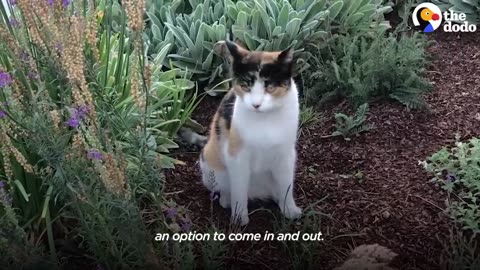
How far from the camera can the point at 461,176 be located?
1.55m

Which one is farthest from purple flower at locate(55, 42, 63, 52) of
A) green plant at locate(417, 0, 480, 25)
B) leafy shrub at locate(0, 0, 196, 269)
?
green plant at locate(417, 0, 480, 25)

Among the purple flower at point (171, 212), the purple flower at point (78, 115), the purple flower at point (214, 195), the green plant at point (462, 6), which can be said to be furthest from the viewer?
the green plant at point (462, 6)

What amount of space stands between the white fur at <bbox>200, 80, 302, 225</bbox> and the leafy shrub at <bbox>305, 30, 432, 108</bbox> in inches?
10.9

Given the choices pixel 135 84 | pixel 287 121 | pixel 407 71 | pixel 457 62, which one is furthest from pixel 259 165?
pixel 457 62

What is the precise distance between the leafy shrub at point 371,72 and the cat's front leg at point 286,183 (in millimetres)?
266

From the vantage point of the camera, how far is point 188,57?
175 cm

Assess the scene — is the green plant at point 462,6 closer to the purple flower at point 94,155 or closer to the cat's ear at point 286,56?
the cat's ear at point 286,56

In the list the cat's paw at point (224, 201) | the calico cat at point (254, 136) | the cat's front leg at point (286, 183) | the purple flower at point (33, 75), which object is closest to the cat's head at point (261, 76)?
the calico cat at point (254, 136)

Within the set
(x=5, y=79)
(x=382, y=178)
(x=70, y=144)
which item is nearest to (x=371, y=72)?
(x=382, y=178)

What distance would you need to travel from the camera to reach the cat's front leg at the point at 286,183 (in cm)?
152

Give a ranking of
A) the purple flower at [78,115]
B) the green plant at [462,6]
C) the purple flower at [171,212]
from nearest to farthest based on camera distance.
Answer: the purple flower at [78,115], the purple flower at [171,212], the green plant at [462,6]

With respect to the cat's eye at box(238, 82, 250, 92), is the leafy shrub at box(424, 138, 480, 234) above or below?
below

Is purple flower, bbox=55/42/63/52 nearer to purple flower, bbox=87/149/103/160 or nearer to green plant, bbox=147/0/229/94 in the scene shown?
purple flower, bbox=87/149/103/160

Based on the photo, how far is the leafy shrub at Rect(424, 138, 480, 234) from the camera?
147 centimetres
